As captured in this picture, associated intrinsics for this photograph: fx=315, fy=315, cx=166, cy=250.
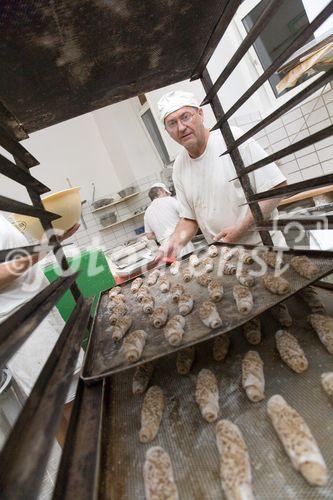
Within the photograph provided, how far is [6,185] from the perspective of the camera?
5641mm

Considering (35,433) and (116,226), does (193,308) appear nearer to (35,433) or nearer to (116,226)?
(35,433)

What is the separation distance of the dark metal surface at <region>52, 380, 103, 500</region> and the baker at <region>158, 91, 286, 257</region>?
1329 mm

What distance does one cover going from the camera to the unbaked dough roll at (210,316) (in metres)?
0.93

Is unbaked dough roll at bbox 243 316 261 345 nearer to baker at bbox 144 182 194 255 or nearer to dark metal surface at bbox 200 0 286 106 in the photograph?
dark metal surface at bbox 200 0 286 106

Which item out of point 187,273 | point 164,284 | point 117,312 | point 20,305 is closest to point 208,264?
point 187,273

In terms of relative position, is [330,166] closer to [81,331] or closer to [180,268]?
[180,268]

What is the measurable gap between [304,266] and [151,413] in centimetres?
65

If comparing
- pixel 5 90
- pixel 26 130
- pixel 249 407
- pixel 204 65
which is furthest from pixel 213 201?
pixel 249 407

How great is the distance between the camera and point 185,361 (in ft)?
3.46

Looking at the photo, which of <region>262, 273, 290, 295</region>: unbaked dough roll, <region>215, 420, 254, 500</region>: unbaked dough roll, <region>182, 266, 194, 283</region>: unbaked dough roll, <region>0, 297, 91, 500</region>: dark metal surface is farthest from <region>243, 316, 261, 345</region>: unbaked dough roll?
<region>0, 297, 91, 500</region>: dark metal surface

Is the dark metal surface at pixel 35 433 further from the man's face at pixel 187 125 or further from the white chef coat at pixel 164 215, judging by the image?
the white chef coat at pixel 164 215

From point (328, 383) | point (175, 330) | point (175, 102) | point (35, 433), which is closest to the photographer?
point (35, 433)

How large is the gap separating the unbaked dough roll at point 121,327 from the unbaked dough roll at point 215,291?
33 centimetres

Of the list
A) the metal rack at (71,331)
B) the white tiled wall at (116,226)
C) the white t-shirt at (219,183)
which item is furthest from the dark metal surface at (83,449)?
the white tiled wall at (116,226)
